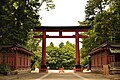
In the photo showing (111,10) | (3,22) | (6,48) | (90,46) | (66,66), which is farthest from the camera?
(66,66)

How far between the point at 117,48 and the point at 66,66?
5102 centimetres

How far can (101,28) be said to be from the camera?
37.1 m

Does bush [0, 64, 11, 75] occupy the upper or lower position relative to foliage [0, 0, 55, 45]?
lower

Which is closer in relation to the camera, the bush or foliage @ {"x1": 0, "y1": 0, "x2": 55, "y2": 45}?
the bush

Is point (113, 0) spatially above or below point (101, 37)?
above

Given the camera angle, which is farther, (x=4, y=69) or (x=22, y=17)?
(x=22, y=17)

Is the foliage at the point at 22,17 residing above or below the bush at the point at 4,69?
above

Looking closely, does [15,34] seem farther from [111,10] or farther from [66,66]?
[66,66]

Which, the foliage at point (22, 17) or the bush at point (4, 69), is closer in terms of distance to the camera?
the bush at point (4, 69)

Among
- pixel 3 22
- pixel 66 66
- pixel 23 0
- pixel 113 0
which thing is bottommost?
pixel 66 66

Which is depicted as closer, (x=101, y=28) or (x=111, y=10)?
(x=111, y=10)

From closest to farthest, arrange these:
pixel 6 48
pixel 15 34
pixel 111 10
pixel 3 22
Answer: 1. pixel 3 22
2. pixel 111 10
3. pixel 6 48
4. pixel 15 34

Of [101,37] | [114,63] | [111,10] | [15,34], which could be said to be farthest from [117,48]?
[15,34]

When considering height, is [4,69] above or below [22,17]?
below
